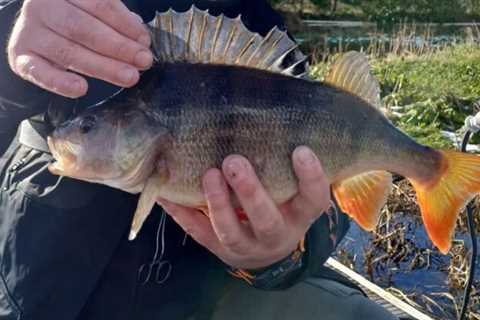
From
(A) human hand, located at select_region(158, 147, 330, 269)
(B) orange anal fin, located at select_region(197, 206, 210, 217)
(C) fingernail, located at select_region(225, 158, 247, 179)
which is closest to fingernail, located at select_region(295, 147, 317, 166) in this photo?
(A) human hand, located at select_region(158, 147, 330, 269)

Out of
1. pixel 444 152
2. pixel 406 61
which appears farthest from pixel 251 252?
pixel 406 61

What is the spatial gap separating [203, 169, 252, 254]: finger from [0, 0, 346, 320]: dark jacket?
0.33 meters

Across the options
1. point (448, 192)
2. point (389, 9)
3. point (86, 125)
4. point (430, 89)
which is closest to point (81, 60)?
point (86, 125)

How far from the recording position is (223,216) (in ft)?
4.87

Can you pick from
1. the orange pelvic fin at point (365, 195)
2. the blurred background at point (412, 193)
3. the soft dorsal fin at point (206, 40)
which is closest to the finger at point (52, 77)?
the soft dorsal fin at point (206, 40)

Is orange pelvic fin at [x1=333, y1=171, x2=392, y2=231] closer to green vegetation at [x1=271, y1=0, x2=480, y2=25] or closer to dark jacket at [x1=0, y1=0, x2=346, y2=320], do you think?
dark jacket at [x1=0, y1=0, x2=346, y2=320]

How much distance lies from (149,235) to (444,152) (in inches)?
32.0

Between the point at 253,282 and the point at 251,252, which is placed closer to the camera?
the point at 251,252

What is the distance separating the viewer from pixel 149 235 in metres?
1.87

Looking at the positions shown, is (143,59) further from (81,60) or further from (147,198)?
(147,198)

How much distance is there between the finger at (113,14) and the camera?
1284 mm

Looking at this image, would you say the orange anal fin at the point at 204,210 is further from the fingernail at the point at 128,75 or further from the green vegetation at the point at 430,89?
the green vegetation at the point at 430,89

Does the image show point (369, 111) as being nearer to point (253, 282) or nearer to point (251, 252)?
point (251, 252)

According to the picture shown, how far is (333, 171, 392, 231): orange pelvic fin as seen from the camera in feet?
5.49
